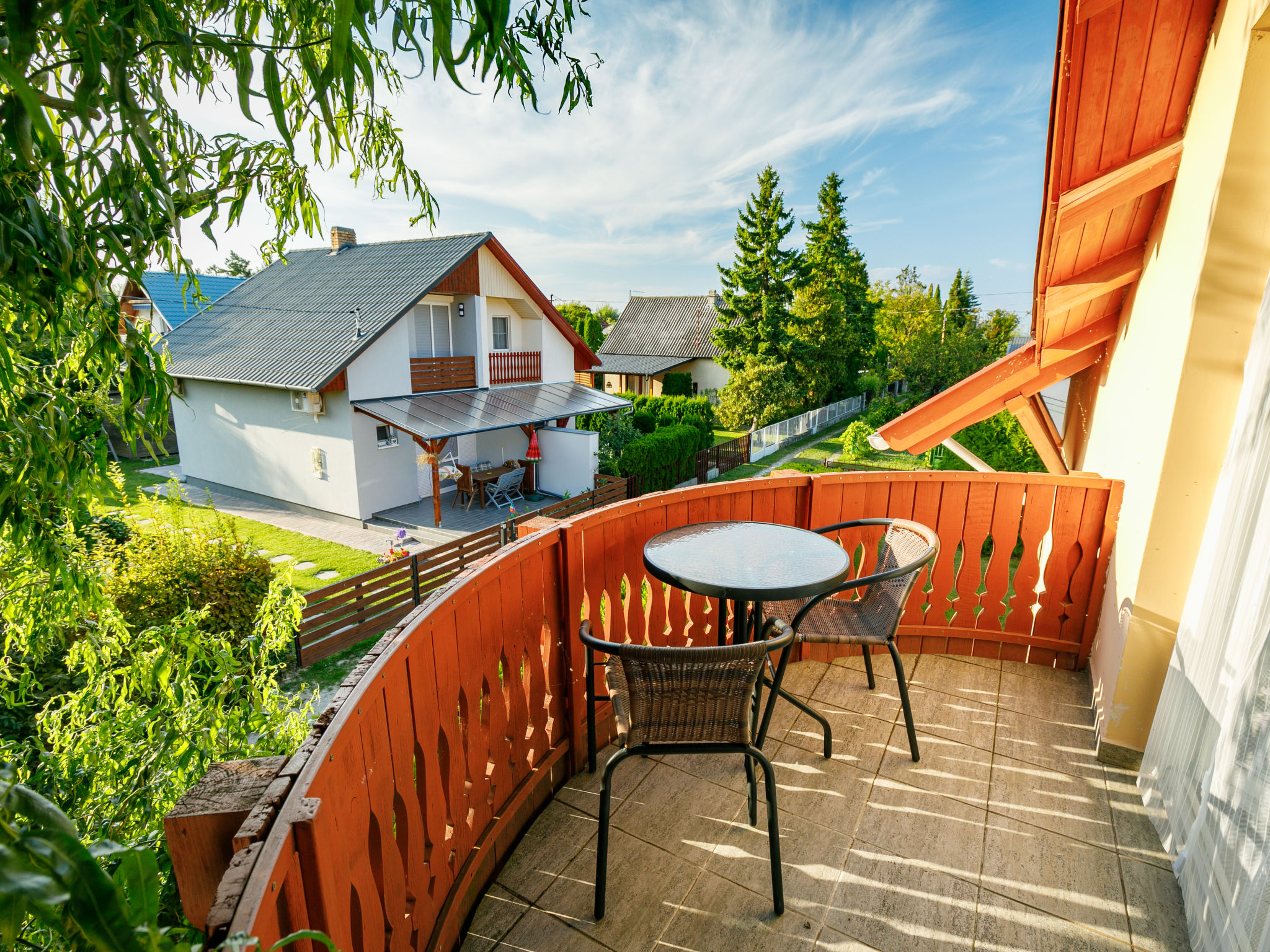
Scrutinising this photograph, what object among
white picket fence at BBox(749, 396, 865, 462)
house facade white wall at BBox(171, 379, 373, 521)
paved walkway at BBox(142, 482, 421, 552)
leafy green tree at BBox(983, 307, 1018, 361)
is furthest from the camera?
leafy green tree at BBox(983, 307, 1018, 361)

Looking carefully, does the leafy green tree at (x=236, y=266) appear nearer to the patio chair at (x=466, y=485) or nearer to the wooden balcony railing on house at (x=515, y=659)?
the patio chair at (x=466, y=485)

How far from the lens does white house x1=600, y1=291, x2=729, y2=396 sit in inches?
1344

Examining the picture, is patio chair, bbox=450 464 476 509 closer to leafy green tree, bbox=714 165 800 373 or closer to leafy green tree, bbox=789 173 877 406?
leafy green tree, bbox=714 165 800 373

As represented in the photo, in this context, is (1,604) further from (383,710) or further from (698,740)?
(698,740)

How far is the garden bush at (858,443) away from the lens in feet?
59.5

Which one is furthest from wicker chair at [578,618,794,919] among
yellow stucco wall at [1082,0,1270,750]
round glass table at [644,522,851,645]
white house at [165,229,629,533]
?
white house at [165,229,629,533]

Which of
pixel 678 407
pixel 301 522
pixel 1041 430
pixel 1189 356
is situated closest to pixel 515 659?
pixel 1189 356

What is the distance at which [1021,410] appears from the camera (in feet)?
20.0

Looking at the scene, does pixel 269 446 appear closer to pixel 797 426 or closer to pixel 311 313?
pixel 311 313

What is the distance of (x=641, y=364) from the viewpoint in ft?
115

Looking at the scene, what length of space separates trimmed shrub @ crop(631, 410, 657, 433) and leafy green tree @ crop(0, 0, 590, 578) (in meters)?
17.2

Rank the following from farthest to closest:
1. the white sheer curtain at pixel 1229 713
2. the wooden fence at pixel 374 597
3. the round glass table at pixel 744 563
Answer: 1. the wooden fence at pixel 374 597
2. the round glass table at pixel 744 563
3. the white sheer curtain at pixel 1229 713

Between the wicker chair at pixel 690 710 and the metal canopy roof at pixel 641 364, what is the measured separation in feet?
102

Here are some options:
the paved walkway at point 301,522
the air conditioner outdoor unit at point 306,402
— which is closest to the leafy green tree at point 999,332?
the paved walkway at point 301,522
